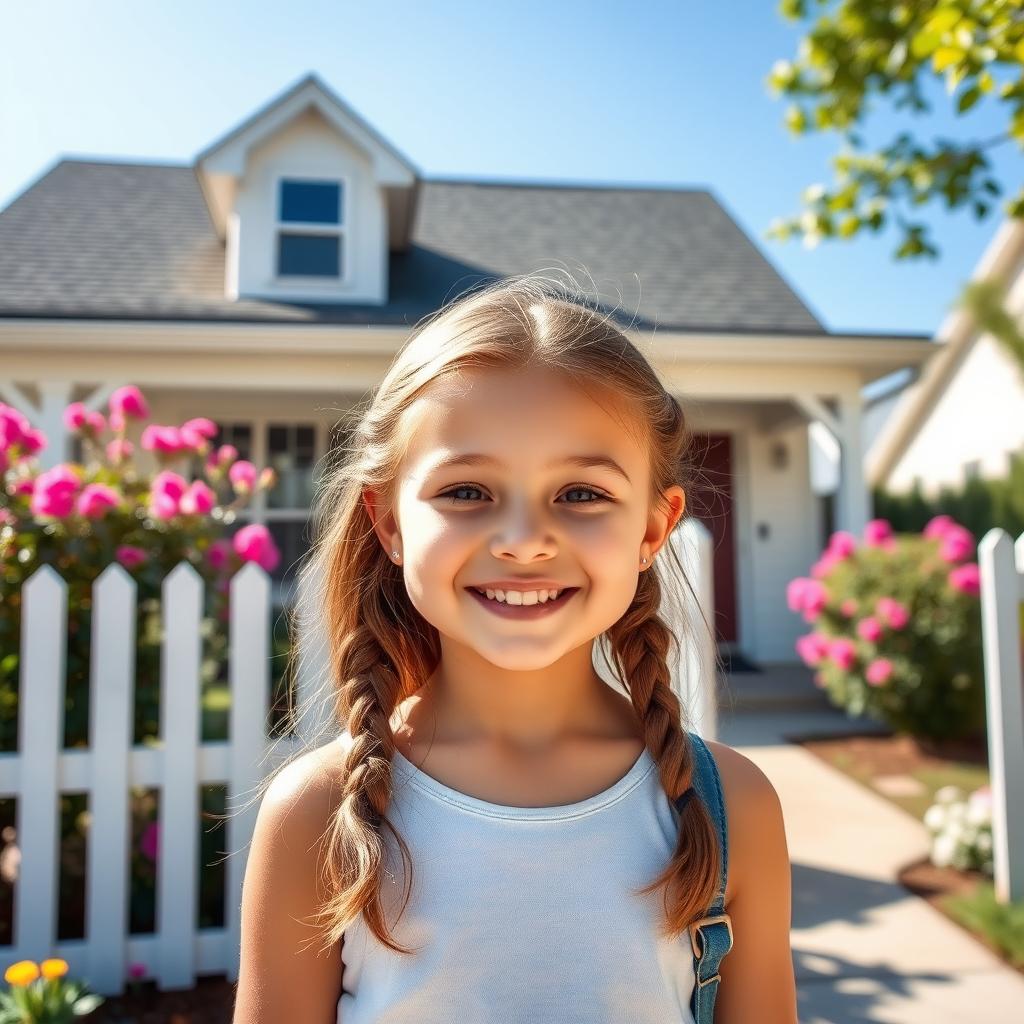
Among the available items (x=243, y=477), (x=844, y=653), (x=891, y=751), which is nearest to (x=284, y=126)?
(x=243, y=477)

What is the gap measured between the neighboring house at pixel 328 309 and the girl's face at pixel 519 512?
561 centimetres

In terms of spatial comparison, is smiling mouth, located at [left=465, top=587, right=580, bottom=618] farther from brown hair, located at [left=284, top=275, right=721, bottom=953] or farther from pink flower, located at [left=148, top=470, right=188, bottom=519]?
pink flower, located at [left=148, top=470, right=188, bottom=519]

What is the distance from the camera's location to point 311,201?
27.4ft

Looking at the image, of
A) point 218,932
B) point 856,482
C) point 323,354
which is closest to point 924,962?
point 218,932

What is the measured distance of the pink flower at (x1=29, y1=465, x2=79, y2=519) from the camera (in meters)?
2.85

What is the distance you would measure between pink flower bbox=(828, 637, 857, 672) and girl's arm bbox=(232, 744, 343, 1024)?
5223 mm

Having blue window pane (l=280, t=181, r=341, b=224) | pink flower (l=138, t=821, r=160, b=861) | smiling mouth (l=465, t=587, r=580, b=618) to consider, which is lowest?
pink flower (l=138, t=821, r=160, b=861)

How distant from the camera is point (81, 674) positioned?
2.90 meters

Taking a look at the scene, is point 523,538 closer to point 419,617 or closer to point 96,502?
point 419,617

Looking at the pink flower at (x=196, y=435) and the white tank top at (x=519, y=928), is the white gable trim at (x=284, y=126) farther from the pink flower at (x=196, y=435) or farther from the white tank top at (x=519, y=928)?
the white tank top at (x=519, y=928)

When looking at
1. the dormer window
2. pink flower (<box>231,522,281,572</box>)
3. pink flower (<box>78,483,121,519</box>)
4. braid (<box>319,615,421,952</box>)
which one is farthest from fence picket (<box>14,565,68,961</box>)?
the dormer window

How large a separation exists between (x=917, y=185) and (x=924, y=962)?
152 inches

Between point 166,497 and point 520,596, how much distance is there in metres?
2.34

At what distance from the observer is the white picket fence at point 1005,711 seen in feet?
10.2
